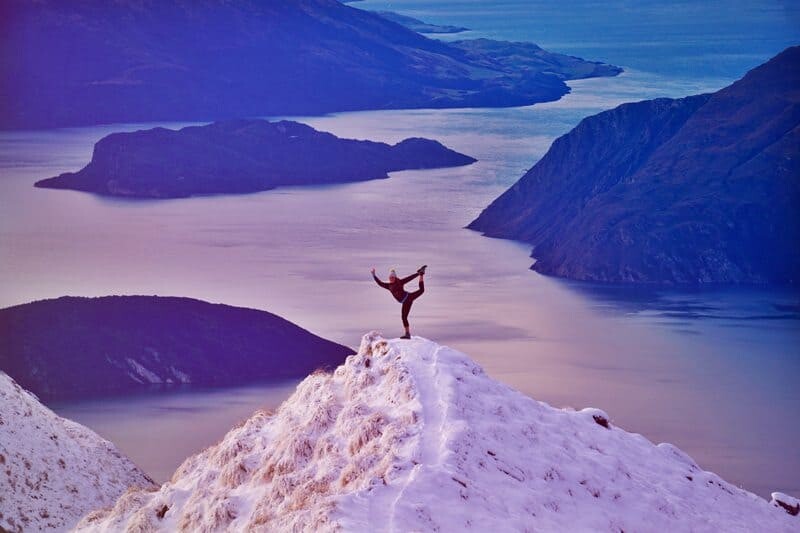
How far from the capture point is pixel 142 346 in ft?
103

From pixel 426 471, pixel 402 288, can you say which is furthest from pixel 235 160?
pixel 426 471

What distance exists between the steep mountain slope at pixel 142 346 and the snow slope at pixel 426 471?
16656 mm

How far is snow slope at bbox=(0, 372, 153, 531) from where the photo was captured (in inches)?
691

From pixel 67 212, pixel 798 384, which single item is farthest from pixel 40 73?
pixel 798 384

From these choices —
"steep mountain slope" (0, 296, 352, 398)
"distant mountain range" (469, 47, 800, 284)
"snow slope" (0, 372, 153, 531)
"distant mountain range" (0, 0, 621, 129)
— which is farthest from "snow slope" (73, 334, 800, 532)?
"distant mountain range" (0, 0, 621, 129)

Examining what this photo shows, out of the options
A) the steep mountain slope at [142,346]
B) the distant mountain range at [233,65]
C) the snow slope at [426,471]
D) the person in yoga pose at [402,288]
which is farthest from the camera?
the distant mountain range at [233,65]

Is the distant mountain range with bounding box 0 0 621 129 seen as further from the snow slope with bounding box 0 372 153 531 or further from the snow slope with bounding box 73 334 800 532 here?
the snow slope with bounding box 73 334 800 532

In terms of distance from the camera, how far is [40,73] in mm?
40656

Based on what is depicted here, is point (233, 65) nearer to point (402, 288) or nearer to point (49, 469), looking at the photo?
point (49, 469)

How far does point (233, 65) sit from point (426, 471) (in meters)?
32.9

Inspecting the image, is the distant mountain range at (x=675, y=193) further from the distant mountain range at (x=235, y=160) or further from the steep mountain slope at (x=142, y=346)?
the steep mountain slope at (x=142, y=346)

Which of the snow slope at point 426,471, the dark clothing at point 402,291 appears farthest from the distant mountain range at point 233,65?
the snow slope at point 426,471

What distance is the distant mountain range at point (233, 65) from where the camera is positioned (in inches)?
1609

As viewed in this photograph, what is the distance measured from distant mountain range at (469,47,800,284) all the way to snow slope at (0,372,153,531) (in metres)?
19.8
